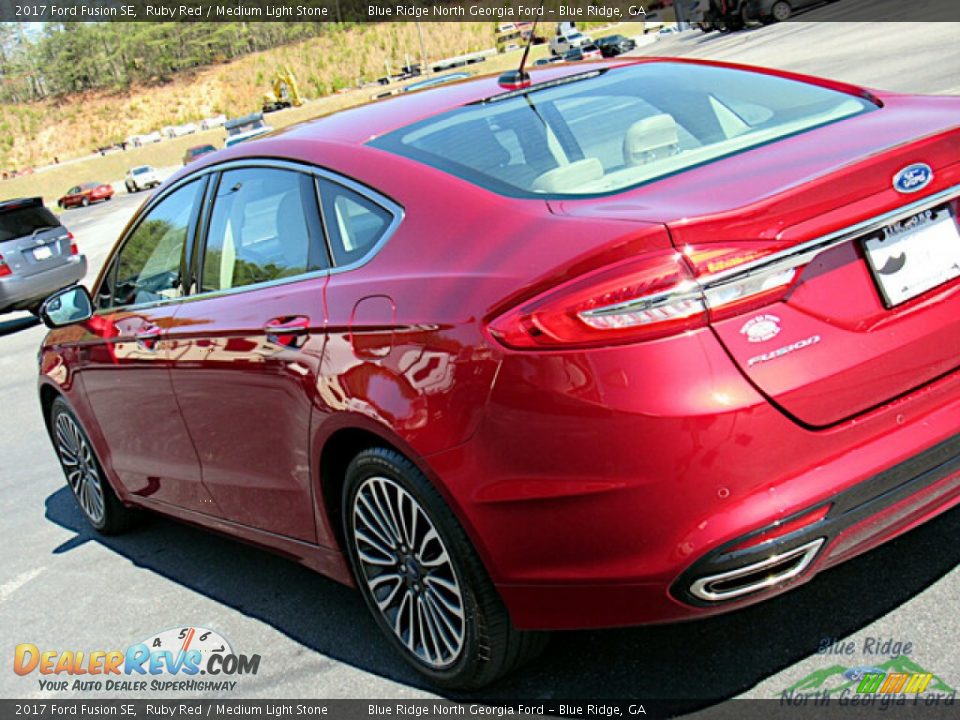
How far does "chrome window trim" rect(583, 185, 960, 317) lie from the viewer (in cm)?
266

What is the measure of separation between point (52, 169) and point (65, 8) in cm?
6315

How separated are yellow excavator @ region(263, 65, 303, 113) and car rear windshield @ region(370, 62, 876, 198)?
106652mm

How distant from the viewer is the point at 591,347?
271 cm

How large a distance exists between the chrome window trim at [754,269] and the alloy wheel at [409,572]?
0.94m

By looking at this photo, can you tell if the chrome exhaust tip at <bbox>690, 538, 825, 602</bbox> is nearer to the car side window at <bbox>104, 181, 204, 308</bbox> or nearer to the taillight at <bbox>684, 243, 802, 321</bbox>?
the taillight at <bbox>684, 243, 802, 321</bbox>

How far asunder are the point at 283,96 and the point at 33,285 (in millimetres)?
99305

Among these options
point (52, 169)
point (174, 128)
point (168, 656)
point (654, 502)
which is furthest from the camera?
point (174, 128)

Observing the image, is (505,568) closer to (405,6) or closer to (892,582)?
(892,582)

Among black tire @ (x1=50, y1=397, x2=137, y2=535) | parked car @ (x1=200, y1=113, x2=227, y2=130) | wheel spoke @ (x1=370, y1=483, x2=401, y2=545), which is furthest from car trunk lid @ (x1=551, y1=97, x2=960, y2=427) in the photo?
parked car @ (x1=200, y1=113, x2=227, y2=130)

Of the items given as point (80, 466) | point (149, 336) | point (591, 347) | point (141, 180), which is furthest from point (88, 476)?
point (141, 180)

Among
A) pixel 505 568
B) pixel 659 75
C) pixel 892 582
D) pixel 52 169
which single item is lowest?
pixel 52 169

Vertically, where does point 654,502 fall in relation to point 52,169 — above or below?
above

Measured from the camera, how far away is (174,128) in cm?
10750

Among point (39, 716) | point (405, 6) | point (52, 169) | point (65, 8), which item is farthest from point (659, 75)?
point (65, 8)
